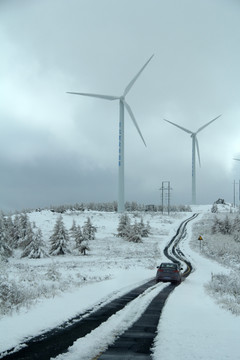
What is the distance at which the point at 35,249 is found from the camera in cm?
5016

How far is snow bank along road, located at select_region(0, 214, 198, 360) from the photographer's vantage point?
7.72m

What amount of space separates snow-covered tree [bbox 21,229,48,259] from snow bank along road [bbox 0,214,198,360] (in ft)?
119

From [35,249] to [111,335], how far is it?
141 feet

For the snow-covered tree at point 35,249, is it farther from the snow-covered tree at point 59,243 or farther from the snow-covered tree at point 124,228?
the snow-covered tree at point 124,228

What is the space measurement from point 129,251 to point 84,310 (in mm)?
39957

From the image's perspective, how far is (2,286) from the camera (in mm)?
13258

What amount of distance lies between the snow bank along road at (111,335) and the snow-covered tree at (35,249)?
36.3 m

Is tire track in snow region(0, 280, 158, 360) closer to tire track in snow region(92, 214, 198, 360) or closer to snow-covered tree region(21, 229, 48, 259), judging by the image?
tire track in snow region(92, 214, 198, 360)

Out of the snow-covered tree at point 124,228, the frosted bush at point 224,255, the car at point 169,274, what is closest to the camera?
the frosted bush at point 224,255

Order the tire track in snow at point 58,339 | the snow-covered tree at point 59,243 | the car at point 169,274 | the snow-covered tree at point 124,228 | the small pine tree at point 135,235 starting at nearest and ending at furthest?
the tire track in snow at point 58,339, the car at point 169,274, the snow-covered tree at point 59,243, the small pine tree at point 135,235, the snow-covered tree at point 124,228

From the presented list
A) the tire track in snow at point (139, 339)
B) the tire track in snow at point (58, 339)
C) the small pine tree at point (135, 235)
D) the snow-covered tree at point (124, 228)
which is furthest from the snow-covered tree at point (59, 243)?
the tire track in snow at point (58, 339)

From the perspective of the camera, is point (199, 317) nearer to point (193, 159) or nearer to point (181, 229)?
point (181, 229)

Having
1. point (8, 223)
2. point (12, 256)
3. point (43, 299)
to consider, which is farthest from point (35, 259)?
point (43, 299)

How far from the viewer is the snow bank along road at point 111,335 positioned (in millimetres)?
7723
